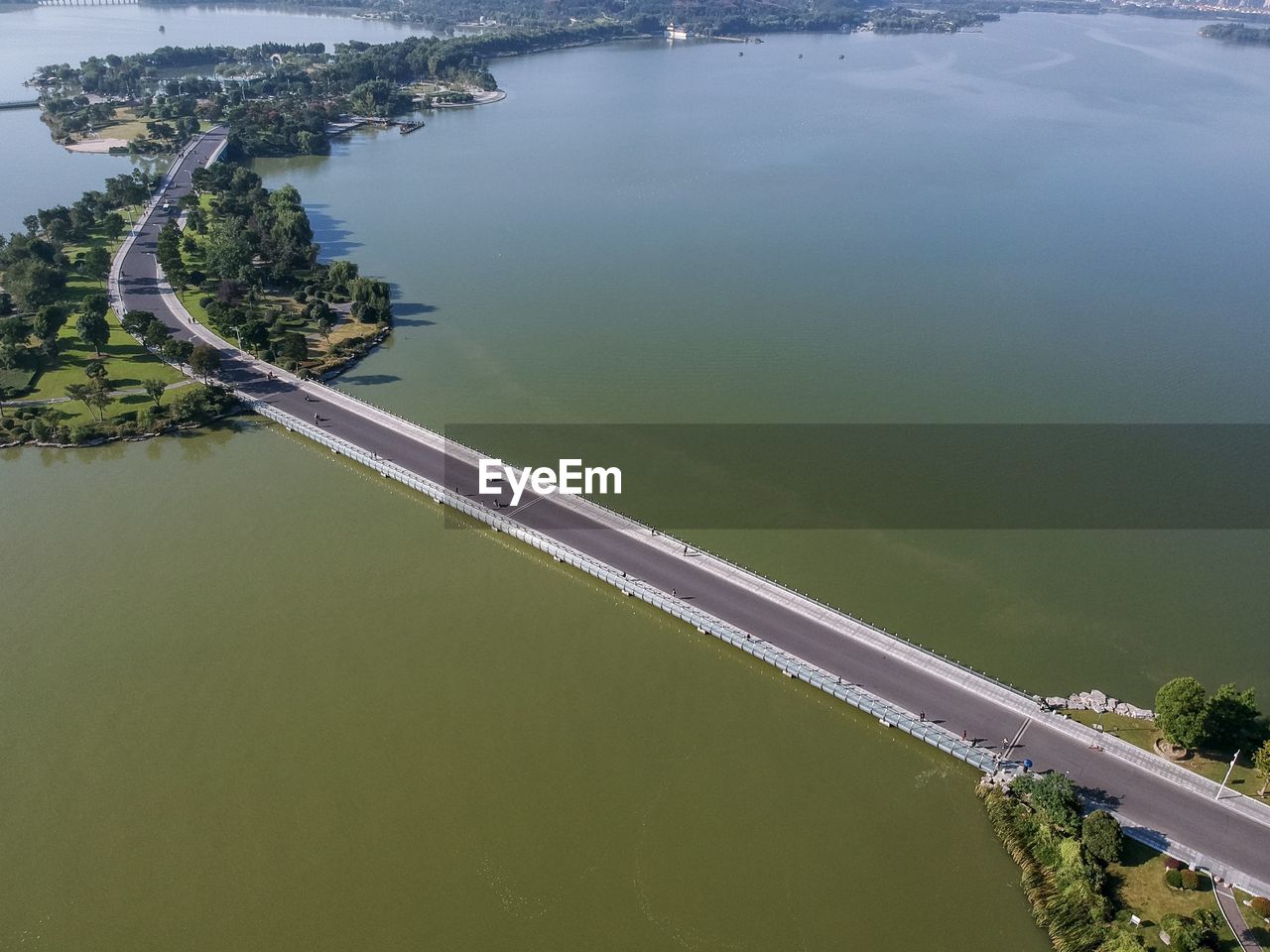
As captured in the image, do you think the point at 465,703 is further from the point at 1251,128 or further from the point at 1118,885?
the point at 1251,128

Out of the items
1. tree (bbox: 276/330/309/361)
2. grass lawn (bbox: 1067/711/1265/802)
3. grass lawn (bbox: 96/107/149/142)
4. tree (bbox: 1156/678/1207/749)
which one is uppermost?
grass lawn (bbox: 96/107/149/142)

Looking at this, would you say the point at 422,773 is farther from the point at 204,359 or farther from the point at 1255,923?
the point at 204,359

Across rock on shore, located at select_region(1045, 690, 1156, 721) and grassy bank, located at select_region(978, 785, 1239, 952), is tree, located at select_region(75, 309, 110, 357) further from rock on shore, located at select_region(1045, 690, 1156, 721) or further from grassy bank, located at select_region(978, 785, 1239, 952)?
rock on shore, located at select_region(1045, 690, 1156, 721)

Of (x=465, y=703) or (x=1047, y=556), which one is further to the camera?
(x=1047, y=556)

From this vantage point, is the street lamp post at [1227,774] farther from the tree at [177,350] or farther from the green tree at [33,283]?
the green tree at [33,283]

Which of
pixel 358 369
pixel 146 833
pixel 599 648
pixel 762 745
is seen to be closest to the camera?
pixel 146 833

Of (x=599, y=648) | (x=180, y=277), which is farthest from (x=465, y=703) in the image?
(x=180, y=277)

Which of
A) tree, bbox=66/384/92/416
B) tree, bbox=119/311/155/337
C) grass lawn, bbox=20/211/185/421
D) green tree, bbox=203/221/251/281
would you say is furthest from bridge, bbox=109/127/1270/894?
green tree, bbox=203/221/251/281
